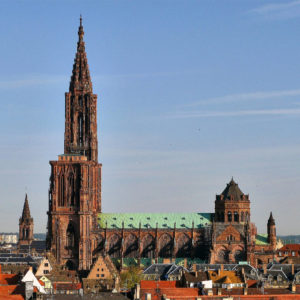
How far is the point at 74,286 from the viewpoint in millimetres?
180625

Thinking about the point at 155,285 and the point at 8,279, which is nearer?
the point at 155,285

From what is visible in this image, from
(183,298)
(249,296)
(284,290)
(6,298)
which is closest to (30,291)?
Result: (6,298)

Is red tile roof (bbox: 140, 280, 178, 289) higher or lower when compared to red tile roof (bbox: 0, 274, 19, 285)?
lower

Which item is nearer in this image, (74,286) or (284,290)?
(284,290)

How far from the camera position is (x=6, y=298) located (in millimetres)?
141250

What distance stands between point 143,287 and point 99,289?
1423cm

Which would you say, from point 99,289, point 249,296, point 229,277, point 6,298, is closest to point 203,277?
point 229,277

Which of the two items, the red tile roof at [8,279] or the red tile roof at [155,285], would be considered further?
the red tile roof at [8,279]

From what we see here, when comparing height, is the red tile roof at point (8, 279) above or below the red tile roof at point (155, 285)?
above

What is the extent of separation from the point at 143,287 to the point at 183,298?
16821mm

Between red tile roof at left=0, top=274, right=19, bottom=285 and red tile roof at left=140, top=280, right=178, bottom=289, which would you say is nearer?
red tile roof at left=140, top=280, right=178, bottom=289

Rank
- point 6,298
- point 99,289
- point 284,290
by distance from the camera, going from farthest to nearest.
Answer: point 99,289 < point 284,290 < point 6,298

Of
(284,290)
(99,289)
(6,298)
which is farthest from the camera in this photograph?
(99,289)

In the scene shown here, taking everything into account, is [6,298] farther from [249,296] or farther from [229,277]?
[229,277]
